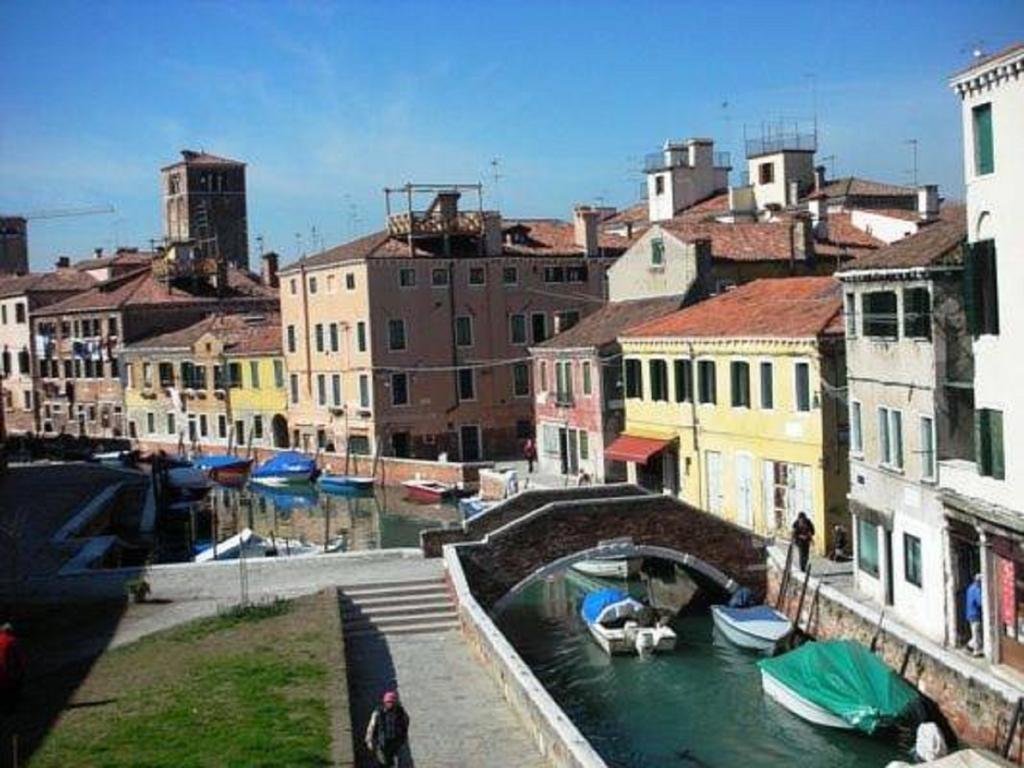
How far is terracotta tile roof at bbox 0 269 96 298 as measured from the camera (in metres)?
81.4

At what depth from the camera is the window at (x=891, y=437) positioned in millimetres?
24422

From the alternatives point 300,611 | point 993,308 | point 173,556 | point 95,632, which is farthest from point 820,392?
point 173,556

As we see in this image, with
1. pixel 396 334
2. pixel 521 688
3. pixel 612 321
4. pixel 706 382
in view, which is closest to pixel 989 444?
pixel 521 688

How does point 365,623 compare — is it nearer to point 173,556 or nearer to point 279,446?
point 173,556

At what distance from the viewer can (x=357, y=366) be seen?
54719mm

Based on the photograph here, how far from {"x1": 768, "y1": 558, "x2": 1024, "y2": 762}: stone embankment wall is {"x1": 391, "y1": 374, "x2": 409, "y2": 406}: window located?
28473 mm

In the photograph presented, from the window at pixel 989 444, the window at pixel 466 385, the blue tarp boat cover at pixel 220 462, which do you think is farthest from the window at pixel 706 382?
the blue tarp boat cover at pixel 220 462

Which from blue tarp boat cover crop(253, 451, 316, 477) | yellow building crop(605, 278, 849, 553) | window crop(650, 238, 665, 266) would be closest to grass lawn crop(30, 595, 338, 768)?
yellow building crop(605, 278, 849, 553)

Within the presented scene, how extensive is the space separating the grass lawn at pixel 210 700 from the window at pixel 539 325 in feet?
107

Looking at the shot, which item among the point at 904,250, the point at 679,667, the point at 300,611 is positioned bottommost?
the point at 679,667

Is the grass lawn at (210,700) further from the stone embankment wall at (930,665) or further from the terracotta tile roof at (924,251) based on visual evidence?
the terracotta tile roof at (924,251)

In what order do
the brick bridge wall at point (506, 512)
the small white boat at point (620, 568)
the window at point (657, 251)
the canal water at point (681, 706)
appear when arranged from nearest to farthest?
the canal water at point (681, 706)
the brick bridge wall at point (506, 512)
the small white boat at point (620, 568)
the window at point (657, 251)

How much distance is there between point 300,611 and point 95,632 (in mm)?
3382

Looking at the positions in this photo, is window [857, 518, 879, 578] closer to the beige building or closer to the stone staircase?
the stone staircase
